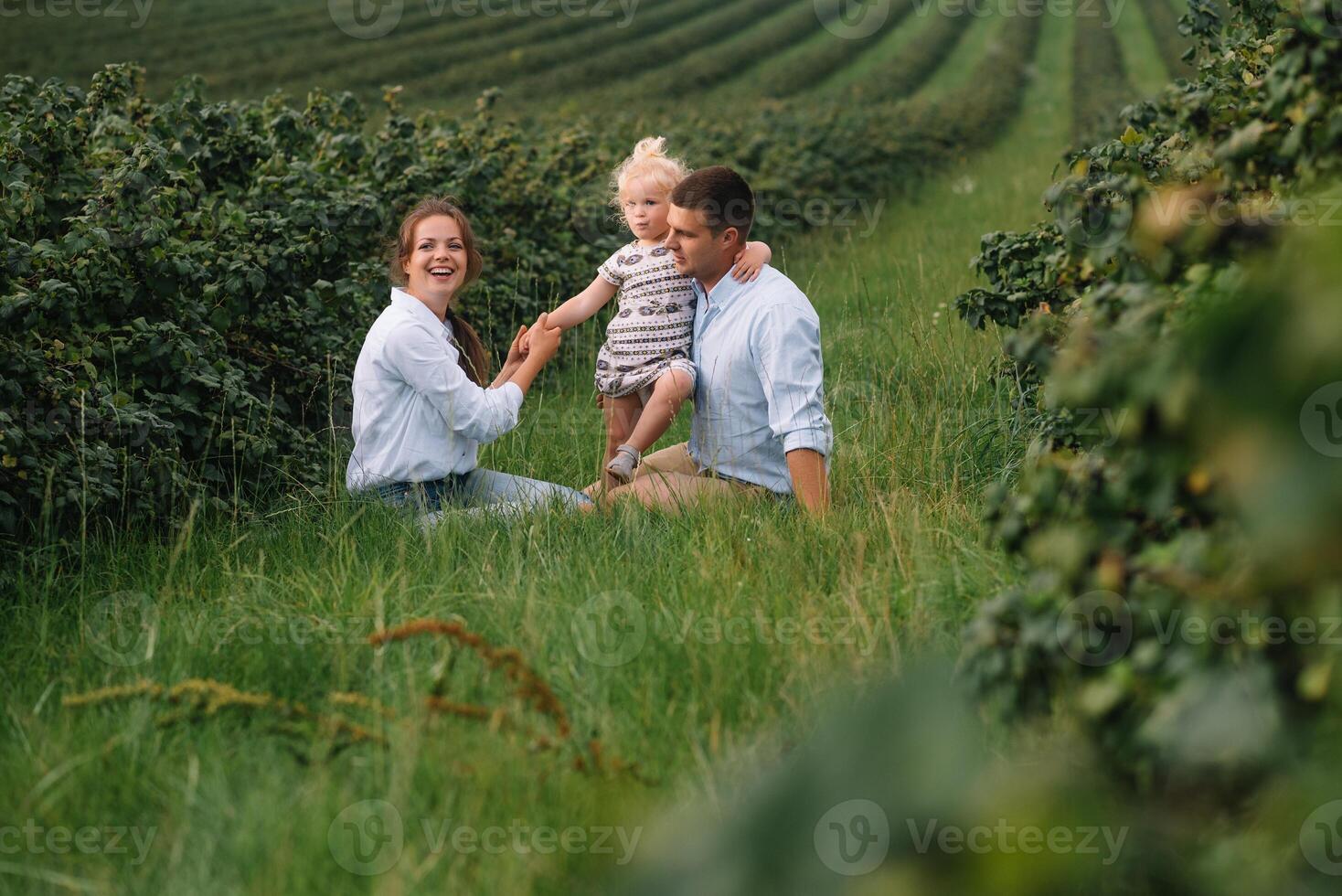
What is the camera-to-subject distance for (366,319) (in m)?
5.82

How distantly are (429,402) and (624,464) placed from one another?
2.59 feet

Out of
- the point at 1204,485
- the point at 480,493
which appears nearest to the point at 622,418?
the point at 480,493

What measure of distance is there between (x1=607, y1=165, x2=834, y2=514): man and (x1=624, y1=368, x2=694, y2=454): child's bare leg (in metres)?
0.07

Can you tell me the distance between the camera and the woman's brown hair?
4.60 m

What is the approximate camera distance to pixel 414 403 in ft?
14.3

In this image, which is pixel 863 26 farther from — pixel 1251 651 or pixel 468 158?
pixel 1251 651

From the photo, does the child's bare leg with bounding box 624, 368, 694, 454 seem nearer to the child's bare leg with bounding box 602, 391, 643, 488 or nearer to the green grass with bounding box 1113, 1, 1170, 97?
the child's bare leg with bounding box 602, 391, 643, 488

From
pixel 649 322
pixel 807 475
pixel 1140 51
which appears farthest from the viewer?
pixel 1140 51

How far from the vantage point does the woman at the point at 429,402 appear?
428cm

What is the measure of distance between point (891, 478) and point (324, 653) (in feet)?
6.61

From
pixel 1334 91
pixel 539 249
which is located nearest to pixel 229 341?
pixel 539 249

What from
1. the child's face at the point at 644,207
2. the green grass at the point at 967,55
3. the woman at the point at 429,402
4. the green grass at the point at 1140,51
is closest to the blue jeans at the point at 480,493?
the woman at the point at 429,402

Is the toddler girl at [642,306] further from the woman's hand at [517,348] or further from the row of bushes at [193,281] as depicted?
the row of bushes at [193,281]

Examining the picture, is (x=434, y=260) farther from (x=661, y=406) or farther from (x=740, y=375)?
(x=740, y=375)
